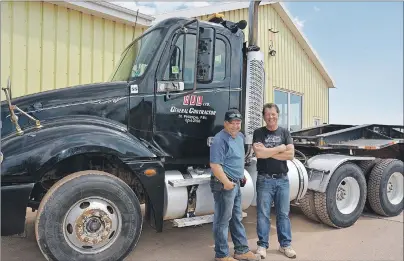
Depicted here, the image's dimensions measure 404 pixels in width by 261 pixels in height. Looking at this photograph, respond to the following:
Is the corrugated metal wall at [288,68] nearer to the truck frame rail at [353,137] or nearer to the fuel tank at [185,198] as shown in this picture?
the truck frame rail at [353,137]

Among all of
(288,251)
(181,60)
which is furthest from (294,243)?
(181,60)

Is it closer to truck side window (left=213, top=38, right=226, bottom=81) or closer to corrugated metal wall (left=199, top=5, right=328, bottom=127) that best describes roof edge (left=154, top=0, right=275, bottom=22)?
corrugated metal wall (left=199, top=5, right=328, bottom=127)

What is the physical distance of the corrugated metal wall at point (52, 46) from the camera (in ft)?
19.7

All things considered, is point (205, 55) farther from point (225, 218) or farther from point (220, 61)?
point (225, 218)

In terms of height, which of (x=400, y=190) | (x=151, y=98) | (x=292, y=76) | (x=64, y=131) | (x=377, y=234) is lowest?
(x=377, y=234)

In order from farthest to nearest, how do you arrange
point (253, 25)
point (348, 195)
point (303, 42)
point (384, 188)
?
point (303, 42) < point (384, 188) < point (348, 195) < point (253, 25)

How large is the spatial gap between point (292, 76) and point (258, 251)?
922 centimetres

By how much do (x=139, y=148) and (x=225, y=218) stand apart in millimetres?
1189

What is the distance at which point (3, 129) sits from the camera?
→ 3635 mm

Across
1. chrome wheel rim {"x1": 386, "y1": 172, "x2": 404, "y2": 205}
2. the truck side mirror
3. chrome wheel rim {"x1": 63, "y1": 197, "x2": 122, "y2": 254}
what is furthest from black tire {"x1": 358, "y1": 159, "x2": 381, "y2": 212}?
chrome wheel rim {"x1": 63, "y1": 197, "x2": 122, "y2": 254}

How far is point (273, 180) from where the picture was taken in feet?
13.3

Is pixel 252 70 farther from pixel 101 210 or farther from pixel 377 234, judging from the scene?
pixel 377 234

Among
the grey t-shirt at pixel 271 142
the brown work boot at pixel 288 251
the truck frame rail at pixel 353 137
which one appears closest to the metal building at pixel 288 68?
the truck frame rail at pixel 353 137

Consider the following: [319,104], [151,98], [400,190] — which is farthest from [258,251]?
[319,104]
